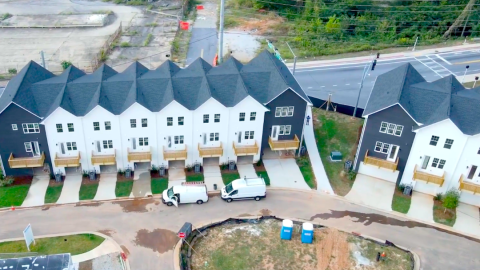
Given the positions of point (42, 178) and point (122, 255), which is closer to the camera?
point (122, 255)

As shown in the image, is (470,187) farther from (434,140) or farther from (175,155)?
(175,155)

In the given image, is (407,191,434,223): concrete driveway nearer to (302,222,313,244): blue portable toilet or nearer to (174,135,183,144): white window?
(302,222,313,244): blue portable toilet

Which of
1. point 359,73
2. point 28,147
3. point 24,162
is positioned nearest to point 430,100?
point 359,73

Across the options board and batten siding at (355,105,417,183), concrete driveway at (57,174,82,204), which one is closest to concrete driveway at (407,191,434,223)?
board and batten siding at (355,105,417,183)

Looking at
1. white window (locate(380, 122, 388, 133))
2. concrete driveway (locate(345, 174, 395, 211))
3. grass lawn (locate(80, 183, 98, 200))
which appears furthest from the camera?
white window (locate(380, 122, 388, 133))

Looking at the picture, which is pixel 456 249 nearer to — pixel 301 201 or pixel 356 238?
pixel 356 238

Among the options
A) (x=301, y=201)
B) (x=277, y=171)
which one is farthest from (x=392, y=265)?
(x=277, y=171)
